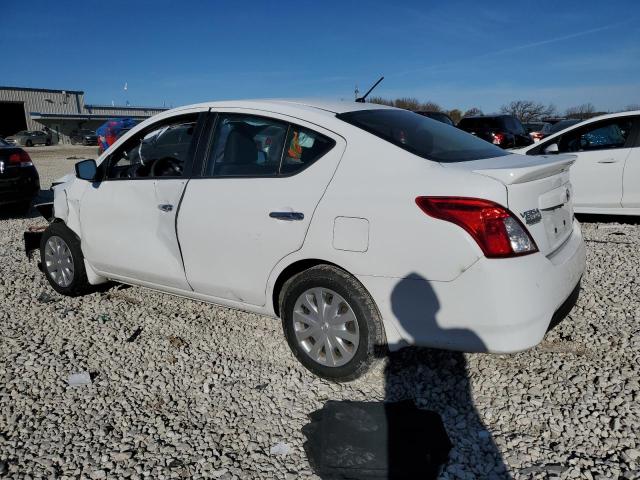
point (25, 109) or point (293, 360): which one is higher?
point (25, 109)

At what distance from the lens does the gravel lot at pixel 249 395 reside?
2484 mm

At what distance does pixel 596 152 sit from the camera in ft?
24.0

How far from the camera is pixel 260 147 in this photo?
11.1 ft

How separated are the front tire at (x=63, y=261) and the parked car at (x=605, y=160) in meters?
Result: 5.88

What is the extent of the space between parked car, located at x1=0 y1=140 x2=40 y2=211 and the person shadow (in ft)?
25.8

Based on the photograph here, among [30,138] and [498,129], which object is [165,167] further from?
[30,138]

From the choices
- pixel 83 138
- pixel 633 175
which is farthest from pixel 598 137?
pixel 83 138

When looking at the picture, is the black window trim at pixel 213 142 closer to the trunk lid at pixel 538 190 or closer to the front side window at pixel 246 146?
the front side window at pixel 246 146

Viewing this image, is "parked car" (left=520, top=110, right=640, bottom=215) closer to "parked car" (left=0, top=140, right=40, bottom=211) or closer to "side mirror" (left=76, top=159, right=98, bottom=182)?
"side mirror" (left=76, top=159, right=98, bottom=182)

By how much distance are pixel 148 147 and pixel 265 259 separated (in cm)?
179

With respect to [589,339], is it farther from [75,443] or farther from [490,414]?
[75,443]

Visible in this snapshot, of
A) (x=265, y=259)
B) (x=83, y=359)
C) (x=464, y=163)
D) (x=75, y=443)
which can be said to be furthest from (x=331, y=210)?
(x=83, y=359)

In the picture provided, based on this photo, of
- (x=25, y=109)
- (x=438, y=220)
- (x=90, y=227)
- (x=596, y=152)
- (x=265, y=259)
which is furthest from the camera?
(x=25, y=109)

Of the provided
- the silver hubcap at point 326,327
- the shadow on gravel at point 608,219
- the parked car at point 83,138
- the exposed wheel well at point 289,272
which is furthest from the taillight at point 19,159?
the parked car at point 83,138
